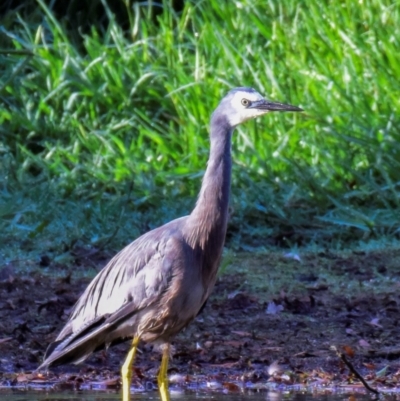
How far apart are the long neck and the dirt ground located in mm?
728

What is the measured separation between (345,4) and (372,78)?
1.09 meters

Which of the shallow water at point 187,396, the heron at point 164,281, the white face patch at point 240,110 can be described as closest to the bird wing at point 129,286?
the heron at point 164,281

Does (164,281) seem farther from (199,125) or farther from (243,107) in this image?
(199,125)

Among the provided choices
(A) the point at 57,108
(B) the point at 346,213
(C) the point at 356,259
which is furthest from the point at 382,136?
(A) the point at 57,108

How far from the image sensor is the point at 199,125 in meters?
9.88

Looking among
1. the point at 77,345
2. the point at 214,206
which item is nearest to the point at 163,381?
the point at 77,345

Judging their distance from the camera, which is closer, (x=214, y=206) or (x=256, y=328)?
(x=214, y=206)

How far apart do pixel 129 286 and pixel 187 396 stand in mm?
575

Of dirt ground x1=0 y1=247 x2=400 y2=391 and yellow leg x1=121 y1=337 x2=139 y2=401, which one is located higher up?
yellow leg x1=121 y1=337 x2=139 y2=401

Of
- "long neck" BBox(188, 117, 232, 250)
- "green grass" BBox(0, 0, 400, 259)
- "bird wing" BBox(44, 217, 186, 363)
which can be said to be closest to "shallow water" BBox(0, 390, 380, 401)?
"bird wing" BBox(44, 217, 186, 363)

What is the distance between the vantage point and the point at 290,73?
977cm

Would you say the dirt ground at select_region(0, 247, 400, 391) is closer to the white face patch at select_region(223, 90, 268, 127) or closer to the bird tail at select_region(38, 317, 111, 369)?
the bird tail at select_region(38, 317, 111, 369)

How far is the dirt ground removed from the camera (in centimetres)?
558

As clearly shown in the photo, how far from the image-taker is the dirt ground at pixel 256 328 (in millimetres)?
5578
